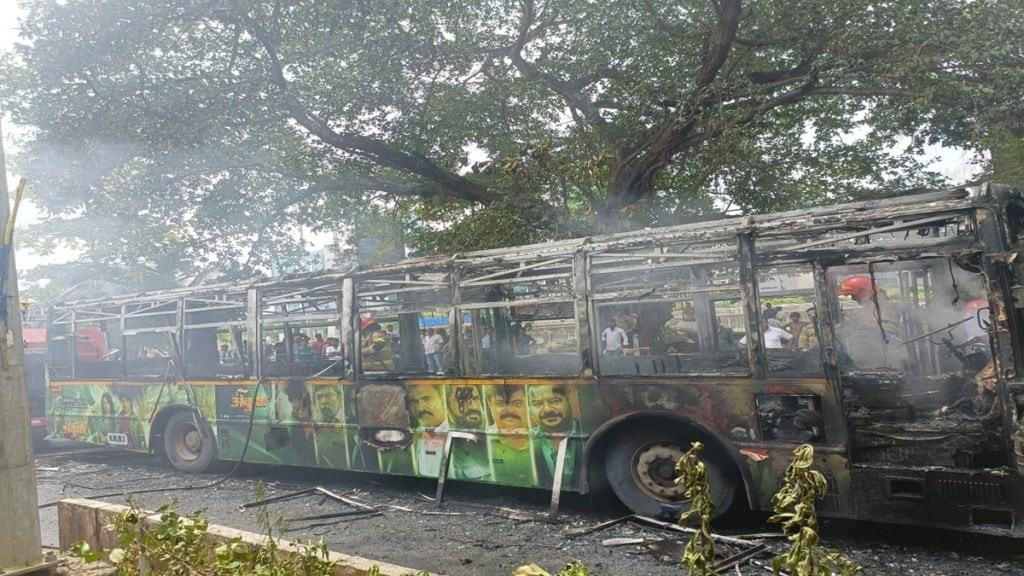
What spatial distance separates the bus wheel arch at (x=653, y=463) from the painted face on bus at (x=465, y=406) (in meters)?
1.22

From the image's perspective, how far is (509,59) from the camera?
12.8 metres

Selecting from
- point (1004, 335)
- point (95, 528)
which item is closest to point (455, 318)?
point (95, 528)

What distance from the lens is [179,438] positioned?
944 cm

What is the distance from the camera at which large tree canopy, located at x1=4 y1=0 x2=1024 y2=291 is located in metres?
9.45

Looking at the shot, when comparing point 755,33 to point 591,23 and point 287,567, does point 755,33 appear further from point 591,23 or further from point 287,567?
point 287,567

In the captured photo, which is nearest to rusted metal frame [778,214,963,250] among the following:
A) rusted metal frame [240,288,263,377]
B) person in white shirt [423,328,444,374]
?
person in white shirt [423,328,444,374]

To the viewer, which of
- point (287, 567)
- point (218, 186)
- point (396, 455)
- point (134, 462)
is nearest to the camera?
point (287, 567)

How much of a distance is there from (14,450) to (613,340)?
4992 mm

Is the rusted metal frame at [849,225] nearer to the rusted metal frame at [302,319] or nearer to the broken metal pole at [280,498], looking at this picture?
the rusted metal frame at [302,319]

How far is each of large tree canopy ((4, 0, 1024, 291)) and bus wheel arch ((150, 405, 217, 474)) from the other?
14.1ft

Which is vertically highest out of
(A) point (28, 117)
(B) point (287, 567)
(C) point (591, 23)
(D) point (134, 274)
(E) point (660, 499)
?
(C) point (591, 23)

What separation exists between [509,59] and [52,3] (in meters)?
7.08

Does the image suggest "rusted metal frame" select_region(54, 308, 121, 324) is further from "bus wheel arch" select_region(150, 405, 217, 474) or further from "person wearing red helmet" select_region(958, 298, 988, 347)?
"person wearing red helmet" select_region(958, 298, 988, 347)

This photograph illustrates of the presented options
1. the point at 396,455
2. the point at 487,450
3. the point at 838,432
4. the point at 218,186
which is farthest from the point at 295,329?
the point at 838,432
